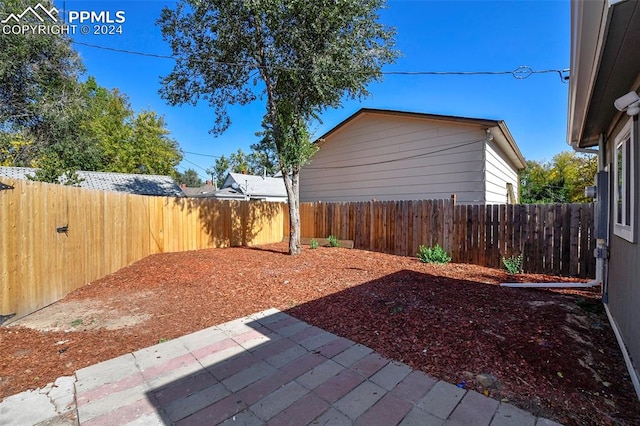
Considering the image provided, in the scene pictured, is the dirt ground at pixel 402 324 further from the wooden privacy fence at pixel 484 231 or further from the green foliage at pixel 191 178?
the green foliage at pixel 191 178

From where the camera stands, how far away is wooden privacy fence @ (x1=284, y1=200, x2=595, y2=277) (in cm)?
530

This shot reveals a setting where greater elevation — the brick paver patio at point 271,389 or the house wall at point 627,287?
the house wall at point 627,287

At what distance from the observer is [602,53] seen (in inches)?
80.8

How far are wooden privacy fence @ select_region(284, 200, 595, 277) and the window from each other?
2115mm

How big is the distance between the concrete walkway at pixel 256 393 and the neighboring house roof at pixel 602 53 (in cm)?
250

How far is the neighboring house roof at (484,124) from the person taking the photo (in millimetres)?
7690

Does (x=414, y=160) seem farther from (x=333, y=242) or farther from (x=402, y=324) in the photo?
(x=402, y=324)

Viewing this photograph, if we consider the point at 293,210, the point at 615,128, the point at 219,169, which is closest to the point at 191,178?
the point at 219,169

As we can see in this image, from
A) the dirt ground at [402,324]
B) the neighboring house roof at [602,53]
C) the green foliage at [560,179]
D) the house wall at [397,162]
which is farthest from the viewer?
the green foliage at [560,179]

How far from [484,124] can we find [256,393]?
842 centimetres

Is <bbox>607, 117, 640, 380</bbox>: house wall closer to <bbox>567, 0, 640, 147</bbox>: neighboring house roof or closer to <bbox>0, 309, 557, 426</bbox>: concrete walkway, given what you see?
<bbox>567, 0, 640, 147</bbox>: neighboring house roof

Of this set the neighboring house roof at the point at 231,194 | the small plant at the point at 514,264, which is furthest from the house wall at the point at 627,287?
the neighboring house roof at the point at 231,194

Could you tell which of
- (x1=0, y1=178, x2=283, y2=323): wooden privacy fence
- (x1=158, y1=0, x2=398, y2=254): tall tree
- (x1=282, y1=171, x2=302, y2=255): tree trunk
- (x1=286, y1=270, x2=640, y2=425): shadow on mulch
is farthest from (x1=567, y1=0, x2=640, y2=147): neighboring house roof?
(x1=282, y1=171, x2=302, y2=255): tree trunk

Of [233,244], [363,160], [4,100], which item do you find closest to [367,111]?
[363,160]
